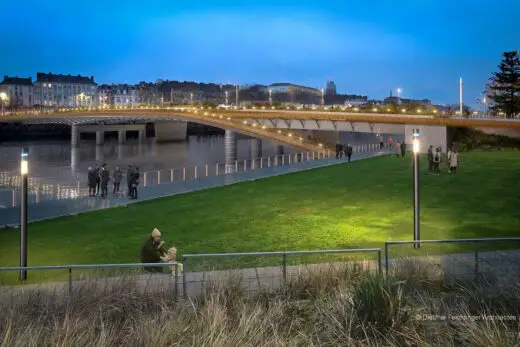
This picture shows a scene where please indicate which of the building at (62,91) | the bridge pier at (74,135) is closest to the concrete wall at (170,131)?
the bridge pier at (74,135)

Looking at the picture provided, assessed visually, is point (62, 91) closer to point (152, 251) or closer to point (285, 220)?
point (285, 220)

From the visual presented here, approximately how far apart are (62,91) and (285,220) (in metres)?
174

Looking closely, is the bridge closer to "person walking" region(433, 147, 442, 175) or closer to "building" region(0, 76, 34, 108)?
"person walking" region(433, 147, 442, 175)

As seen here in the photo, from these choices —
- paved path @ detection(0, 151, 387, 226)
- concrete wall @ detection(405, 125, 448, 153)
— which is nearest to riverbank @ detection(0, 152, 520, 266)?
paved path @ detection(0, 151, 387, 226)

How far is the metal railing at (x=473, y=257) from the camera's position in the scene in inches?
357

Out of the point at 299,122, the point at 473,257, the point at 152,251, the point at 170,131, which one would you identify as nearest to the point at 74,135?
the point at 170,131

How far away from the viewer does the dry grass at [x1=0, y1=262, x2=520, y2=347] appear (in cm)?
560

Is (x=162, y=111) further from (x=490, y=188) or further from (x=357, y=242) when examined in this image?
(x=357, y=242)

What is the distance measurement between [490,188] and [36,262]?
1708cm

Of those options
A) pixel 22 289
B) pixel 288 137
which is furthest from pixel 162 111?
pixel 22 289

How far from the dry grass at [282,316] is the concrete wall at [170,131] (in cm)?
9844

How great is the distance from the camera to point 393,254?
31.5 feet

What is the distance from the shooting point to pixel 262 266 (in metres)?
9.47

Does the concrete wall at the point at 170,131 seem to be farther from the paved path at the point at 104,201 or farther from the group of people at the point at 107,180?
the group of people at the point at 107,180
